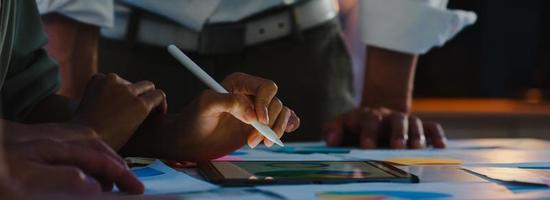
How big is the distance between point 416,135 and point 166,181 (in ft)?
1.56

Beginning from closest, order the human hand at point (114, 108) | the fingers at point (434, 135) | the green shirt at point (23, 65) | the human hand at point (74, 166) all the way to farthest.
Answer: the human hand at point (74, 166) < the human hand at point (114, 108) < the green shirt at point (23, 65) < the fingers at point (434, 135)

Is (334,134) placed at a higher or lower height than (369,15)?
lower

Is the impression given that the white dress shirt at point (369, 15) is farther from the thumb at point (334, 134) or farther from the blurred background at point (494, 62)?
the blurred background at point (494, 62)

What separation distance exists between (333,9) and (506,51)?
1.75 m

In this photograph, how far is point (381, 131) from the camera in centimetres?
106

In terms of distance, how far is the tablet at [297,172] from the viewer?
2.01 feet

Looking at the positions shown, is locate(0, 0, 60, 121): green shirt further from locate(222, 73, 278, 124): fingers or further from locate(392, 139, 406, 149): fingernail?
locate(392, 139, 406, 149): fingernail

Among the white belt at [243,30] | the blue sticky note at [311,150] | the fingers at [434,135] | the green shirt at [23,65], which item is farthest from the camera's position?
the white belt at [243,30]

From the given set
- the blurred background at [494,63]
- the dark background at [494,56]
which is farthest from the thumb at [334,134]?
the dark background at [494,56]

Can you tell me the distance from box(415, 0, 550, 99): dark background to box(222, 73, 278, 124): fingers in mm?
2136

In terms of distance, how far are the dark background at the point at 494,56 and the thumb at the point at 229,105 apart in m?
2.19

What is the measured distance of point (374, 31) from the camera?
1.30 metres

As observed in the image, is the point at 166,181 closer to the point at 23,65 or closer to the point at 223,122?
the point at 223,122

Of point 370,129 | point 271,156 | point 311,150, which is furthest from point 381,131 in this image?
point 271,156
